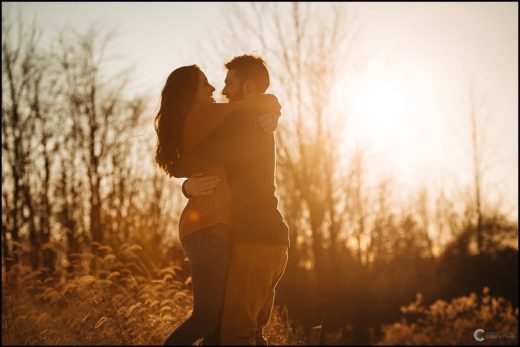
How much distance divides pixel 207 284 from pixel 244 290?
20cm

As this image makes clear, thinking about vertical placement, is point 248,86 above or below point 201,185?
above

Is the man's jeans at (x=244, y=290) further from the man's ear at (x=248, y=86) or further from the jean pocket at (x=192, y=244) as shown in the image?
the man's ear at (x=248, y=86)

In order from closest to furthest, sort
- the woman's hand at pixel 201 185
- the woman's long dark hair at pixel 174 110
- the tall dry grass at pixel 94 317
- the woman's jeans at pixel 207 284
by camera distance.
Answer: the woman's jeans at pixel 207 284 < the woman's hand at pixel 201 185 < the woman's long dark hair at pixel 174 110 < the tall dry grass at pixel 94 317

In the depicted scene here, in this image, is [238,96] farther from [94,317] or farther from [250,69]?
[94,317]

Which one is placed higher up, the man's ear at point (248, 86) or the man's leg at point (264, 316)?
the man's ear at point (248, 86)

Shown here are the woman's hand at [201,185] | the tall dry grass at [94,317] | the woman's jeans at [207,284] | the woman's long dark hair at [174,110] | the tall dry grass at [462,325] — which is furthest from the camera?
the tall dry grass at [462,325]

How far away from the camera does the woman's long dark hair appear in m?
3.06

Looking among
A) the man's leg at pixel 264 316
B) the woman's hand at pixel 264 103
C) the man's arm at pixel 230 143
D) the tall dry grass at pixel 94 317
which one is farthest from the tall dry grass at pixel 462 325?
the man's arm at pixel 230 143

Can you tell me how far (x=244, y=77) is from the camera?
3.12m

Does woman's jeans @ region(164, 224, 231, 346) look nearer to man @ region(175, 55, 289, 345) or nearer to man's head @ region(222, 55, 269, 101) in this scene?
man @ region(175, 55, 289, 345)

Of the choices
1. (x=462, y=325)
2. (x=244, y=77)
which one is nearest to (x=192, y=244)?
(x=244, y=77)

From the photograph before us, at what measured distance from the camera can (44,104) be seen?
18672 mm

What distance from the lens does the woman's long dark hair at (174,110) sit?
3.06 metres

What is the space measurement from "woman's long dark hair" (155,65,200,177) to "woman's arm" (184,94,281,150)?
6 centimetres
